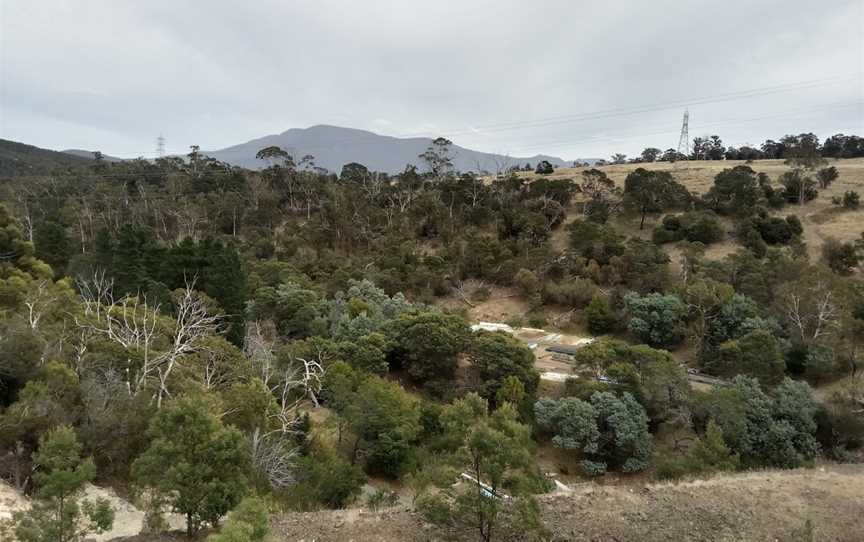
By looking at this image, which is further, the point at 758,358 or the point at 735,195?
the point at 735,195

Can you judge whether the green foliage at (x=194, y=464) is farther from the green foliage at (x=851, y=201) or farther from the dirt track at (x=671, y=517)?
the green foliage at (x=851, y=201)

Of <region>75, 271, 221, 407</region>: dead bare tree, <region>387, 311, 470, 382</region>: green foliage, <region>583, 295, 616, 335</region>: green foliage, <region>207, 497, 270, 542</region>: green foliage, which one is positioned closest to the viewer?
<region>207, 497, 270, 542</region>: green foliage

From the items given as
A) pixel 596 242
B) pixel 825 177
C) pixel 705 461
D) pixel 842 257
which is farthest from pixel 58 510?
pixel 825 177

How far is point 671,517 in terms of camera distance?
9.43 meters

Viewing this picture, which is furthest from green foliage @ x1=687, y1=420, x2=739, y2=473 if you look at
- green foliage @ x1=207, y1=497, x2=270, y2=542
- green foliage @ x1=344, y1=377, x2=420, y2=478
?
green foliage @ x1=207, y1=497, x2=270, y2=542

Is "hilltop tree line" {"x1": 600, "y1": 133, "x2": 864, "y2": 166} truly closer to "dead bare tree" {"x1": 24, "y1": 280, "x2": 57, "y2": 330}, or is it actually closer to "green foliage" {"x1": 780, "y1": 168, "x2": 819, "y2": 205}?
"green foliage" {"x1": 780, "y1": 168, "x2": 819, "y2": 205}

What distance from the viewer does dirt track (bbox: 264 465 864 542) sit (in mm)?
8734

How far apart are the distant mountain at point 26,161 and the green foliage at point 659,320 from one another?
67.0 meters

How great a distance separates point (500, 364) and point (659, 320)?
955 centimetres

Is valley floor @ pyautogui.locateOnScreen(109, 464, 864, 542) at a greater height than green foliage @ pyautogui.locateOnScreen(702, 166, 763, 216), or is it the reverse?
green foliage @ pyautogui.locateOnScreen(702, 166, 763, 216)

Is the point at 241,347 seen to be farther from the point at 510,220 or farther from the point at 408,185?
the point at 408,185

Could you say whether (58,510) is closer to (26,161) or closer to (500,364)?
(500,364)

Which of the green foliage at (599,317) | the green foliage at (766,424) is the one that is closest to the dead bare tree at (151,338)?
the green foliage at (766,424)

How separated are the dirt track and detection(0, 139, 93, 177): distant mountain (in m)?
69.7
